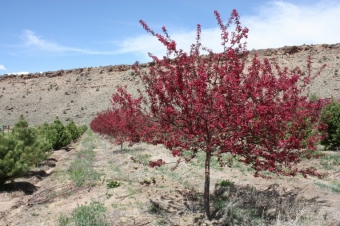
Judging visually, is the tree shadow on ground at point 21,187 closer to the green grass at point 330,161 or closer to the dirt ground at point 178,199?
the dirt ground at point 178,199

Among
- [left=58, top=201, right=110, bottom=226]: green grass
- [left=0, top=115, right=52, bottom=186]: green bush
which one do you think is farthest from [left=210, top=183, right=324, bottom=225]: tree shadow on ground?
[left=0, top=115, right=52, bottom=186]: green bush

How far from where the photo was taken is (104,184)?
8609mm

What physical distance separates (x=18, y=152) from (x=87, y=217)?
15.7 feet

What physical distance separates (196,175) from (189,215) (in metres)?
3.24

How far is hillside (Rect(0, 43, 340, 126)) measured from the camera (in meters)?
48.1

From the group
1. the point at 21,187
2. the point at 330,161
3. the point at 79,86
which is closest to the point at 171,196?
the point at 21,187

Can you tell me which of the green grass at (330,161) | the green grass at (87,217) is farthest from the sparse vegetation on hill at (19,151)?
the green grass at (330,161)

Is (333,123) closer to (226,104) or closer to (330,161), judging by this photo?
(330,161)

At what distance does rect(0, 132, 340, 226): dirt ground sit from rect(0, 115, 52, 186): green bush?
0.59 meters

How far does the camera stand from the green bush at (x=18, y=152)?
8.95 metres

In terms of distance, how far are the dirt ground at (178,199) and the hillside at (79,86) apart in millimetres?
33795

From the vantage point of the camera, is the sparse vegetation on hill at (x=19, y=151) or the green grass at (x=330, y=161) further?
the green grass at (x=330, y=161)

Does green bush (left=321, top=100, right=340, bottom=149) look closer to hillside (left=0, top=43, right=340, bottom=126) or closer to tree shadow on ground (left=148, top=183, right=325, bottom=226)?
tree shadow on ground (left=148, top=183, right=325, bottom=226)

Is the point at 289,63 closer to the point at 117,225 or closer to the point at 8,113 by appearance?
the point at 8,113
